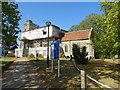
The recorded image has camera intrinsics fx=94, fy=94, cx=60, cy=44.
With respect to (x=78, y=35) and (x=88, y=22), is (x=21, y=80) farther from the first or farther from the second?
(x=88, y=22)

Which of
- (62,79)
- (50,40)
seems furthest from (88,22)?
(62,79)

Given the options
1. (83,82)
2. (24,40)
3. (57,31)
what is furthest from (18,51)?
(83,82)

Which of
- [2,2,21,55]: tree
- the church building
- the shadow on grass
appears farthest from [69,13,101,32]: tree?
the shadow on grass

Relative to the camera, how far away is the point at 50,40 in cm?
3112

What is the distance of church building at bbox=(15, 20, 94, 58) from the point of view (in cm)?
2670

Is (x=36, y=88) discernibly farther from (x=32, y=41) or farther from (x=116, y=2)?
(x=32, y=41)

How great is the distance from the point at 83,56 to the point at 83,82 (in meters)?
8.04

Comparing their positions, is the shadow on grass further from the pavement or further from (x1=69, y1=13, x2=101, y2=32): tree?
(x1=69, y1=13, x2=101, y2=32): tree

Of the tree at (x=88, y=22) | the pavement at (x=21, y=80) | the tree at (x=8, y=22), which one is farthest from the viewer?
the tree at (x=88, y=22)

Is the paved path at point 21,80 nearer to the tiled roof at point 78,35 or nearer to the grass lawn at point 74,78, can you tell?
the grass lawn at point 74,78


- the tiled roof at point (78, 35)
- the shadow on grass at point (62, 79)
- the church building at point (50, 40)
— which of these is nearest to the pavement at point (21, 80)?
the shadow on grass at point (62, 79)

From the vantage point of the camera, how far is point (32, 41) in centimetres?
3531

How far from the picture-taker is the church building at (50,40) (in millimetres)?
26703

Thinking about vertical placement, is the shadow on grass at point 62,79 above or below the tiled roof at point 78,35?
below
